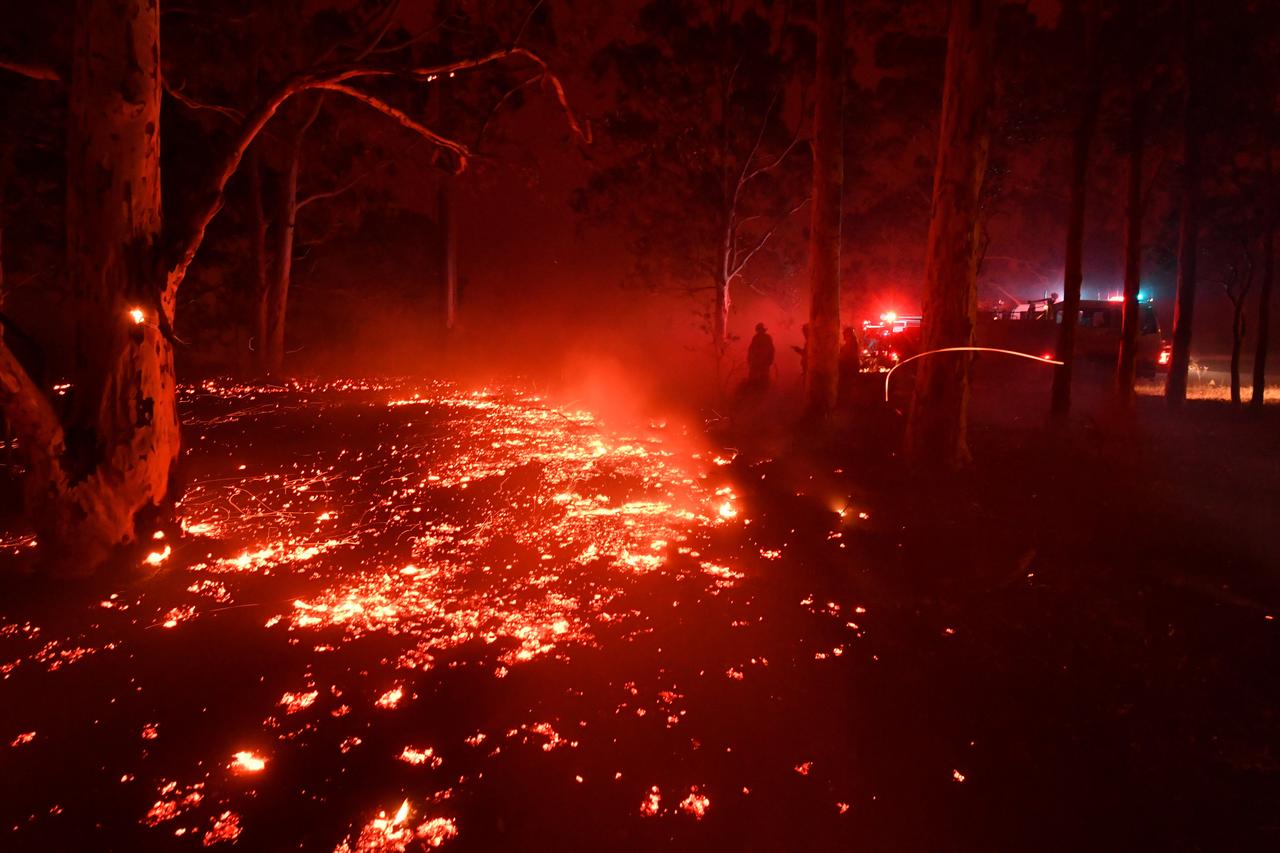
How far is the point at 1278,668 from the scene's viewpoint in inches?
195

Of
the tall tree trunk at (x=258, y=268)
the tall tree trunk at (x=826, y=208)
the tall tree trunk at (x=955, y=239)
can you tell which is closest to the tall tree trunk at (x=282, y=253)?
the tall tree trunk at (x=258, y=268)

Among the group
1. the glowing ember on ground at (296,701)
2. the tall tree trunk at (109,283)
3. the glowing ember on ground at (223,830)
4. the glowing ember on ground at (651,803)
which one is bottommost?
the glowing ember on ground at (223,830)

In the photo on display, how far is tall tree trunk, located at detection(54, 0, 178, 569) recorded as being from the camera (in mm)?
5969

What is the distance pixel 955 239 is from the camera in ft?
31.4

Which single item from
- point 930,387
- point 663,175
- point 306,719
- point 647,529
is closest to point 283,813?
point 306,719

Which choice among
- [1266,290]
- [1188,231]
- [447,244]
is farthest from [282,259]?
[1266,290]

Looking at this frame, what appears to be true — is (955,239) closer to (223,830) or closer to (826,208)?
(826,208)

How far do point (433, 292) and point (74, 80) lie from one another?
29454 mm

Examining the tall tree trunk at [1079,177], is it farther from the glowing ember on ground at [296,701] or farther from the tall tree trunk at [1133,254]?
the glowing ember on ground at [296,701]

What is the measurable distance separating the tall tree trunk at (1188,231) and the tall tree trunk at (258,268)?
870 inches

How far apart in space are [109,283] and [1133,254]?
17022 millimetres

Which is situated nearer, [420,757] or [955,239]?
[420,757]

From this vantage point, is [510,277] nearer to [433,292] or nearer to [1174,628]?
[433,292]

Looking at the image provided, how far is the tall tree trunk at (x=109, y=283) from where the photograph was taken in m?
5.97
